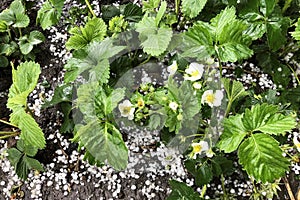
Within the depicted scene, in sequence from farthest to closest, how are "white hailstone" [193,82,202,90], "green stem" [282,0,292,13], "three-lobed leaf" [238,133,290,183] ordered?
"green stem" [282,0,292,13], "white hailstone" [193,82,202,90], "three-lobed leaf" [238,133,290,183]

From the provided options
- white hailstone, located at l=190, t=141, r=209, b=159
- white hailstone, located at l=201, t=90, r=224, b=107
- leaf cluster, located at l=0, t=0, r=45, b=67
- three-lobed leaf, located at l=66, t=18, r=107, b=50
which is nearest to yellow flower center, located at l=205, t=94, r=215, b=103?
white hailstone, located at l=201, t=90, r=224, b=107

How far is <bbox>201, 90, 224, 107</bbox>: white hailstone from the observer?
1126 millimetres

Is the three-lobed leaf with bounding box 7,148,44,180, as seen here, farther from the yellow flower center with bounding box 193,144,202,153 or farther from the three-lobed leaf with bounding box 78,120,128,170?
the yellow flower center with bounding box 193,144,202,153

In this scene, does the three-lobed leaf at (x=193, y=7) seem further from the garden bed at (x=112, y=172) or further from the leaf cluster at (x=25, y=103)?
the leaf cluster at (x=25, y=103)

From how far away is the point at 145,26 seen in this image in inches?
49.7

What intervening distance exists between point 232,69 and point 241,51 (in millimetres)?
403

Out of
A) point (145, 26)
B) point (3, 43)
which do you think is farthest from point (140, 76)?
point (3, 43)

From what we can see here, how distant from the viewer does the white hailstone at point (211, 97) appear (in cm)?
113

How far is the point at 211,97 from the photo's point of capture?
114 cm

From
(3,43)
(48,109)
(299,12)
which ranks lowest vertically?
(48,109)

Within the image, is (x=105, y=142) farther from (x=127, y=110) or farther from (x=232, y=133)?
(x=232, y=133)

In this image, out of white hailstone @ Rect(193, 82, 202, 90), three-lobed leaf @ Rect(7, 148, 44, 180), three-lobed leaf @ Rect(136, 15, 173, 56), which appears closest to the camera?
white hailstone @ Rect(193, 82, 202, 90)

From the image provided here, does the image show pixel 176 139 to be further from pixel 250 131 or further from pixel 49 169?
pixel 49 169

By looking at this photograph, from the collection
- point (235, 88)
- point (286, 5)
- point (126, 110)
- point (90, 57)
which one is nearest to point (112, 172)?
point (126, 110)
